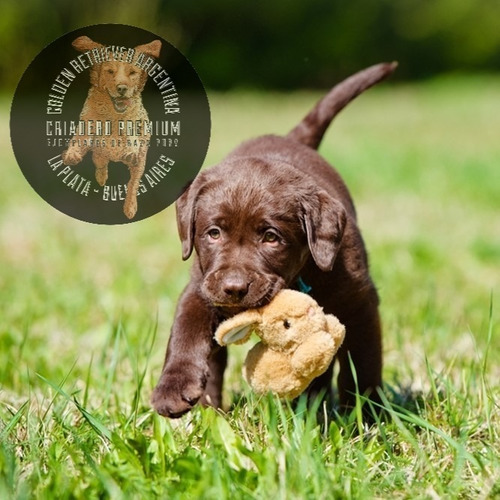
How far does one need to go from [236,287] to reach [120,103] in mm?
1379

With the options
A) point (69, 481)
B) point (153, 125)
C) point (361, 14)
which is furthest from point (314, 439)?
point (361, 14)

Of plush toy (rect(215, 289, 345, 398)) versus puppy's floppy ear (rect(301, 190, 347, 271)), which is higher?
puppy's floppy ear (rect(301, 190, 347, 271))

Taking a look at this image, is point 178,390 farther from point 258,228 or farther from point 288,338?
point 258,228

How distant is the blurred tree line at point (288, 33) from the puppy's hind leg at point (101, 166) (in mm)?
15482

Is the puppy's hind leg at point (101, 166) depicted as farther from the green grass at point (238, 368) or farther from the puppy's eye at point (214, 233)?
the puppy's eye at point (214, 233)

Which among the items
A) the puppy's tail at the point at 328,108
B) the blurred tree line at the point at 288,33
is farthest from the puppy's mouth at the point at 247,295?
the blurred tree line at the point at 288,33

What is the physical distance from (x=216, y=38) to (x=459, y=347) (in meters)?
20.8

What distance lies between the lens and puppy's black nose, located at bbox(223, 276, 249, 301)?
9.16 ft

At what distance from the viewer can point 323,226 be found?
3.02 meters

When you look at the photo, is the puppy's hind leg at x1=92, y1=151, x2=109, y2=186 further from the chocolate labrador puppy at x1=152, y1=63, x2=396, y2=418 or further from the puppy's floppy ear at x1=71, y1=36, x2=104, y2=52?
the chocolate labrador puppy at x1=152, y1=63, x2=396, y2=418

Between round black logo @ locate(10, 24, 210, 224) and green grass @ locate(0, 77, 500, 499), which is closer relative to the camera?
green grass @ locate(0, 77, 500, 499)

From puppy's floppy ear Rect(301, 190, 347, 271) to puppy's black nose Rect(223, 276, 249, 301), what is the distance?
0.30 m

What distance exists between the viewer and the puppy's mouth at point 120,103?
3.82m

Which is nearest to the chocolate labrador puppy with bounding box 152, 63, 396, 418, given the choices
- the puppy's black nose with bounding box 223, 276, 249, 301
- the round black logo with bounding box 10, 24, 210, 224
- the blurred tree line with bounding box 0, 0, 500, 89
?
the puppy's black nose with bounding box 223, 276, 249, 301
